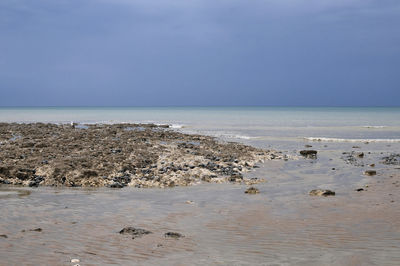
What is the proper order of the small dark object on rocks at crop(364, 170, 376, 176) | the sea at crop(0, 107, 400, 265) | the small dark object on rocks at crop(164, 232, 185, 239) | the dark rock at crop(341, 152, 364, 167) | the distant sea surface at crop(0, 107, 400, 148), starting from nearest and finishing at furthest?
the sea at crop(0, 107, 400, 265) → the small dark object on rocks at crop(164, 232, 185, 239) → the small dark object on rocks at crop(364, 170, 376, 176) → the dark rock at crop(341, 152, 364, 167) → the distant sea surface at crop(0, 107, 400, 148)

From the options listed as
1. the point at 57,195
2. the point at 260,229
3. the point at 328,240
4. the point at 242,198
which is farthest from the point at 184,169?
the point at 328,240

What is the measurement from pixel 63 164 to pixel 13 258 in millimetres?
7972

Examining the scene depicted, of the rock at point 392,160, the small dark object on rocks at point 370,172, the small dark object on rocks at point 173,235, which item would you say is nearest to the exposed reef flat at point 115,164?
the small dark object on rocks at point 370,172

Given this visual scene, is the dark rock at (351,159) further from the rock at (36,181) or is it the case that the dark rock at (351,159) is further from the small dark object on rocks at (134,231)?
the rock at (36,181)

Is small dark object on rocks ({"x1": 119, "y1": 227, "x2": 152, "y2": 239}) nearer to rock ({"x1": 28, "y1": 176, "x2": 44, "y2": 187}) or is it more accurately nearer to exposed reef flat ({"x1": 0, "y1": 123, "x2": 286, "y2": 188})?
exposed reef flat ({"x1": 0, "y1": 123, "x2": 286, "y2": 188})

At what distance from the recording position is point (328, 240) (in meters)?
7.41

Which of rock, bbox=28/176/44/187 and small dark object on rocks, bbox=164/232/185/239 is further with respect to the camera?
rock, bbox=28/176/44/187

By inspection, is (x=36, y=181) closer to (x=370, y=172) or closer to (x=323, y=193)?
(x=323, y=193)

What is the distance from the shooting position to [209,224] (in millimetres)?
8500

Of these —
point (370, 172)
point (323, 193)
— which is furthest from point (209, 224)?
point (370, 172)

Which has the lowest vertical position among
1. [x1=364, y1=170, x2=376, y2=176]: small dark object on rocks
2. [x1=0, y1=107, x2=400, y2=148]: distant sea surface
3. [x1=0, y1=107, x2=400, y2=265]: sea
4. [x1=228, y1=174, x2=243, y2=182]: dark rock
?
[x1=0, y1=107, x2=400, y2=265]: sea

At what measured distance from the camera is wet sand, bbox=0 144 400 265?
6.51 m

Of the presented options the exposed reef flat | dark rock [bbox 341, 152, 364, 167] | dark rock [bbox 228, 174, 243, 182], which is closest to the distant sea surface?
dark rock [bbox 341, 152, 364, 167]

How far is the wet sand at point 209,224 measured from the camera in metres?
6.51
